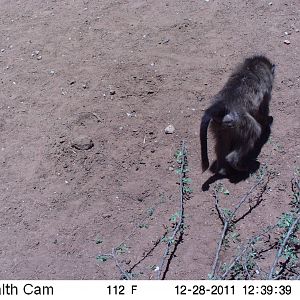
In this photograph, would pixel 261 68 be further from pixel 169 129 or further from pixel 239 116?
pixel 169 129

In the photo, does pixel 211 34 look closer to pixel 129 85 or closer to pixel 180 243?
pixel 129 85

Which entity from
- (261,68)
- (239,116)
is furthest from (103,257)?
(261,68)

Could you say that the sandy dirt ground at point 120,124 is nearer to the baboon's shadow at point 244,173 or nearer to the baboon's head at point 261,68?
the baboon's shadow at point 244,173

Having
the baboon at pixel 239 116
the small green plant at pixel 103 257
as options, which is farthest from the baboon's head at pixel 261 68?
the small green plant at pixel 103 257

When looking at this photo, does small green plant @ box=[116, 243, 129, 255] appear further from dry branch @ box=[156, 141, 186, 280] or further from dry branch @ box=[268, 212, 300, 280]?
dry branch @ box=[268, 212, 300, 280]

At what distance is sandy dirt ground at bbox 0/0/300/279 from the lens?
4.60 meters

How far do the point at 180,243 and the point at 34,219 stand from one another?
1500mm

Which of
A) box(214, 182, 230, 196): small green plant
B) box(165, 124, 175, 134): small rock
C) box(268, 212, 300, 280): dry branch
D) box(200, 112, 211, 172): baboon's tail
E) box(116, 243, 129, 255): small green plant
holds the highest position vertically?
box(200, 112, 211, 172): baboon's tail

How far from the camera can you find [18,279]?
14.4 feet

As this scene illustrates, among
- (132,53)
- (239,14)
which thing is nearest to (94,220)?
(132,53)

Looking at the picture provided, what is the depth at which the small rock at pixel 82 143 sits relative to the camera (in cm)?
540

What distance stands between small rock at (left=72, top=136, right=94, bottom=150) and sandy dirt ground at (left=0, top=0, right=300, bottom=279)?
12 millimetres

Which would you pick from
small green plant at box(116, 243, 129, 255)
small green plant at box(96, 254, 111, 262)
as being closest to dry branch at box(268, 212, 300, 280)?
small green plant at box(116, 243, 129, 255)

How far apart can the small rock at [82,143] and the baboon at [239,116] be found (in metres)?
1.33
